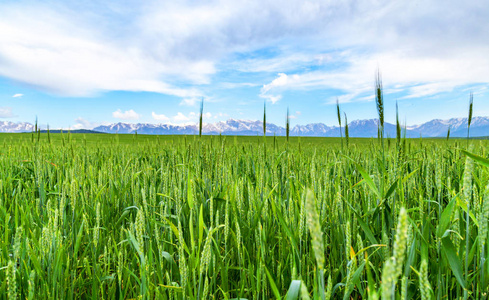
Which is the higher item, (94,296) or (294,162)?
(294,162)

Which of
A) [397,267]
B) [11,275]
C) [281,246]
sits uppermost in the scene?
[397,267]

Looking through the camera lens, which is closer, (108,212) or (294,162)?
(108,212)

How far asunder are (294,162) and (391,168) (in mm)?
1309

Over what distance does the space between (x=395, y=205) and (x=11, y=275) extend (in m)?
1.71

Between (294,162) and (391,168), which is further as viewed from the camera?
(294,162)

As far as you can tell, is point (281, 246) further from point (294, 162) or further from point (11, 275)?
point (294, 162)

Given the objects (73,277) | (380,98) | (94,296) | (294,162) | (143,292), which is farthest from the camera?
(294,162)

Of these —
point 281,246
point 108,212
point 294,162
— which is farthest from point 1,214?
point 294,162

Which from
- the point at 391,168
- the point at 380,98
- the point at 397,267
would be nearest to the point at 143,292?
the point at 397,267

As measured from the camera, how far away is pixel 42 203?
7.75 ft

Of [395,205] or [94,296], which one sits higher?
[395,205]

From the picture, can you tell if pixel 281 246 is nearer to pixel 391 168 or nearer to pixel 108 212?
pixel 391 168

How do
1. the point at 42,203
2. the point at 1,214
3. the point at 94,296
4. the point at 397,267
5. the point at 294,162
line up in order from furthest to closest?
the point at 294,162
the point at 42,203
the point at 1,214
the point at 94,296
the point at 397,267

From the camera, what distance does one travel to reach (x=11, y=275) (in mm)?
799
